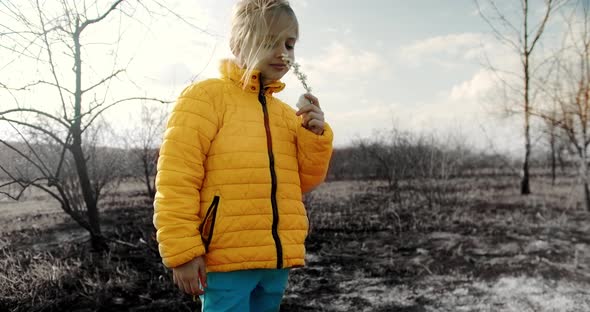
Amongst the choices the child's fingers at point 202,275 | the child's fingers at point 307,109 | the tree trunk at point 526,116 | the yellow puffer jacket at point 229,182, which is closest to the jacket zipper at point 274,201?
the yellow puffer jacket at point 229,182

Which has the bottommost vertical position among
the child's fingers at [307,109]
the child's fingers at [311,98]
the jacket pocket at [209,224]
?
the jacket pocket at [209,224]

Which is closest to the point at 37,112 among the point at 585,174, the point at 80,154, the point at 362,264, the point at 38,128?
the point at 38,128

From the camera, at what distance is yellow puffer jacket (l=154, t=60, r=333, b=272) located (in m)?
1.26

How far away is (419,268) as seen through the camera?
160 inches

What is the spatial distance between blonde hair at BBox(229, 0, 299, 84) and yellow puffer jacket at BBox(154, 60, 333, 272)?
0.20ft

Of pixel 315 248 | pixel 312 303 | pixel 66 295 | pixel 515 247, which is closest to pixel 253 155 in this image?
pixel 312 303

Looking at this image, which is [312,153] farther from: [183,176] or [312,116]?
[183,176]

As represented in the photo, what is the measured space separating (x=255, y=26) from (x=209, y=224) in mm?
646

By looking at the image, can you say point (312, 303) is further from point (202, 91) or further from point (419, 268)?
point (202, 91)

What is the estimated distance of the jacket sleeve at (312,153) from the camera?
4.83ft

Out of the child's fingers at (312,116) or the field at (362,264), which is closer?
the child's fingers at (312,116)

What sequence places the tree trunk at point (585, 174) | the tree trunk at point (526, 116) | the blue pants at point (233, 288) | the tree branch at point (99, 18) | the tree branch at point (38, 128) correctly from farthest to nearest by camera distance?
the tree trunk at point (526, 116), the tree trunk at point (585, 174), the tree branch at point (99, 18), the tree branch at point (38, 128), the blue pants at point (233, 288)

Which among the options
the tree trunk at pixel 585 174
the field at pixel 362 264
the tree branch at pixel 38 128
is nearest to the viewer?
the tree branch at pixel 38 128

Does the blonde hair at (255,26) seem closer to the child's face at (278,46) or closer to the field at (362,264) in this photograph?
the child's face at (278,46)
